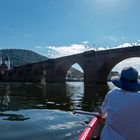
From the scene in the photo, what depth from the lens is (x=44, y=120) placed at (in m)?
15.0

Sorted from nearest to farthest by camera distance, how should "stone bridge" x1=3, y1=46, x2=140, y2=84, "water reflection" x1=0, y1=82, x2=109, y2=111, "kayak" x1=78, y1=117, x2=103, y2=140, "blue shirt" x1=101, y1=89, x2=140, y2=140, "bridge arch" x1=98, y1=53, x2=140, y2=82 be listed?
"blue shirt" x1=101, y1=89, x2=140, y2=140 < "kayak" x1=78, y1=117, x2=103, y2=140 < "water reflection" x1=0, y1=82, x2=109, y2=111 < "bridge arch" x1=98, y1=53, x2=140, y2=82 < "stone bridge" x1=3, y1=46, x2=140, y2=84

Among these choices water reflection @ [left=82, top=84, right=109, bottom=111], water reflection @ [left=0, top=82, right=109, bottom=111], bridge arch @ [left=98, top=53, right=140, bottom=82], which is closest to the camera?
water reflection @ [left=0, top=82, right=109, bottom=111]

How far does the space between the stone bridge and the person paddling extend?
208 feet

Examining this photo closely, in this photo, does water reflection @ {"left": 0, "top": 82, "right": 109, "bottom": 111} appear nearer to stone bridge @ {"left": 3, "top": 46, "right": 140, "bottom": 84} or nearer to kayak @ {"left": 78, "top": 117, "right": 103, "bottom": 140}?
kayak @ {"left": 78, "top": 117, "right": 103, "bottom": 140}

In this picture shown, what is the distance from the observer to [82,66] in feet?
274

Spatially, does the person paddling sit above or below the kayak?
above

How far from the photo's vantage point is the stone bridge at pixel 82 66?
72938 mm

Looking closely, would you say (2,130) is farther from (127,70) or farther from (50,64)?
(50,64)

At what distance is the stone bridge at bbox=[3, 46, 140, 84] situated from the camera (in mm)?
72938

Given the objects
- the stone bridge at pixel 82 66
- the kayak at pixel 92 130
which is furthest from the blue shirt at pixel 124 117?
the stone bridge at pixel 82 66

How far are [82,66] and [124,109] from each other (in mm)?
78506

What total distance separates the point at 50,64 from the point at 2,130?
87.3m

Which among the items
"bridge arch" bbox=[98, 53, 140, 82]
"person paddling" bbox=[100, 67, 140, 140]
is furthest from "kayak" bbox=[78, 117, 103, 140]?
"bridge arch" bbox=[98, 53, 140, 82]

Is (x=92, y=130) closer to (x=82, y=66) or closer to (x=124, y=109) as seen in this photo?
(x=124, y=109)
